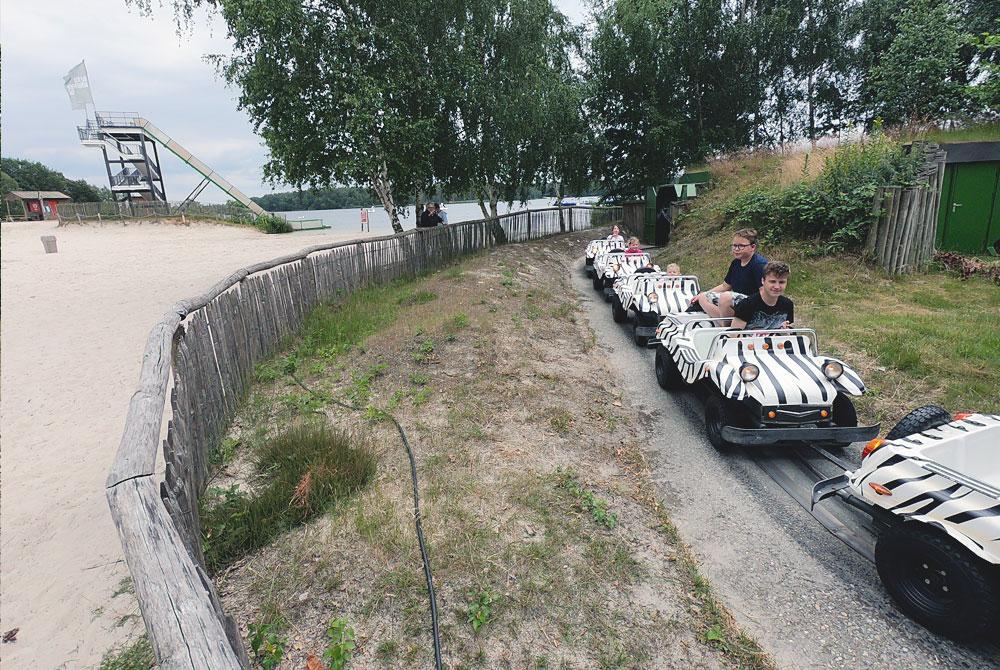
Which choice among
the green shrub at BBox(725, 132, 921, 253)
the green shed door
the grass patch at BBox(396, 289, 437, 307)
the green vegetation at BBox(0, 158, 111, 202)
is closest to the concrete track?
the grass patch at BBox(396, 289, 437, 307)

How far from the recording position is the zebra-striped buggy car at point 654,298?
7.92 meters

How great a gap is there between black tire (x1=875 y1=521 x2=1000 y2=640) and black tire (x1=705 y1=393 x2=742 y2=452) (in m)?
1.70

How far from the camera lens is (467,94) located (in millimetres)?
13867

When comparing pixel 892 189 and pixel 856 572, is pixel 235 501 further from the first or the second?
pixel 892 189

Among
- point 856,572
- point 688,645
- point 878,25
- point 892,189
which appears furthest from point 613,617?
point 878,25

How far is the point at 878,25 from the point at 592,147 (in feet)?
41.6

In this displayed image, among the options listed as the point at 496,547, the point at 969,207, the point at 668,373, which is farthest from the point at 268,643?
the point at 969,207

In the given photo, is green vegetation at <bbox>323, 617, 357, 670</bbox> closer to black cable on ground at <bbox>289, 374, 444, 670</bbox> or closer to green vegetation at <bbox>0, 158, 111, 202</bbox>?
black cable on ground at <bbox>289, 374, 444, 670</bbox>

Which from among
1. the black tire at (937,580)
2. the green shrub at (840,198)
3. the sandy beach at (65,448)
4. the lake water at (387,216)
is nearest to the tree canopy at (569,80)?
the green shrub at (840,198)

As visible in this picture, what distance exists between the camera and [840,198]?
1034cm

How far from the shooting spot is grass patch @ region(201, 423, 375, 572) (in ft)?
11.1

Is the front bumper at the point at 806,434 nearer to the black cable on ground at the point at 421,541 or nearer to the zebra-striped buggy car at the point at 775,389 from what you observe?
the zebra-striped buggy car at the point at 775,389

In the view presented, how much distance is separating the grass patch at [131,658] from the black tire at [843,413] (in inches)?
207

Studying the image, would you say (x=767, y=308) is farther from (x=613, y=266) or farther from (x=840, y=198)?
(x=840, y=198)
